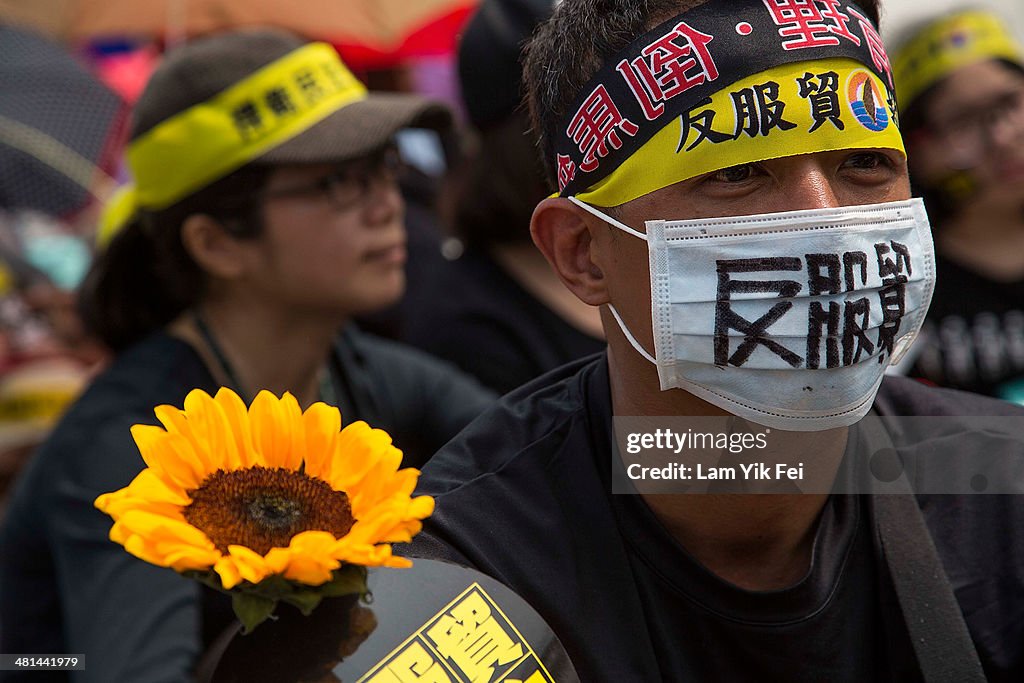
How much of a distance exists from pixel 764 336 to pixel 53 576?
2.26 m

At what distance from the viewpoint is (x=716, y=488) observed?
89.4 inches

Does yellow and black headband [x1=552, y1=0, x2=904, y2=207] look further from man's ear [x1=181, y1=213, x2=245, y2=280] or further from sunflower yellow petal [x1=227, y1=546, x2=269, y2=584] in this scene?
man's ear [x1=181, y1=213, x2=245, y2=280]

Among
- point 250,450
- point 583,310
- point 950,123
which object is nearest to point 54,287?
point 583,310

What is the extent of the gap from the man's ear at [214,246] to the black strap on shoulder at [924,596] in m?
2.22

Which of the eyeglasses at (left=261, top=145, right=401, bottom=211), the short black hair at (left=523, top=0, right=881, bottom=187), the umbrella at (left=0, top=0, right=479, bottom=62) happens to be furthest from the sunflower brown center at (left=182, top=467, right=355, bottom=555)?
A: the umbrella at (left=0, top=0, right=479, bottom=62)

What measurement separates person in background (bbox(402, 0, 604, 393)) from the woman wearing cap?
0.15 m

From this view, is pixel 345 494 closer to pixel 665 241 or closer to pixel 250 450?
pixel 250 450

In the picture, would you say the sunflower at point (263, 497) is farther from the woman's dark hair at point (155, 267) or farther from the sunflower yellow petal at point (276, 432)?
the woman's dark hair at point (155, 267)

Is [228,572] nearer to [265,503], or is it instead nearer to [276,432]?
[265,503]

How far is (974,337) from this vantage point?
175 inches

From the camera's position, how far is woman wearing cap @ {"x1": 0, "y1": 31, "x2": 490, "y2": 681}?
3.66 meters

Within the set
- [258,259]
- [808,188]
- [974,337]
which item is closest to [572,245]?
[808,188]

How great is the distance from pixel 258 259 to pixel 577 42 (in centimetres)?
175

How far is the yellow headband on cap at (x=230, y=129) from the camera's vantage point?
377cm
